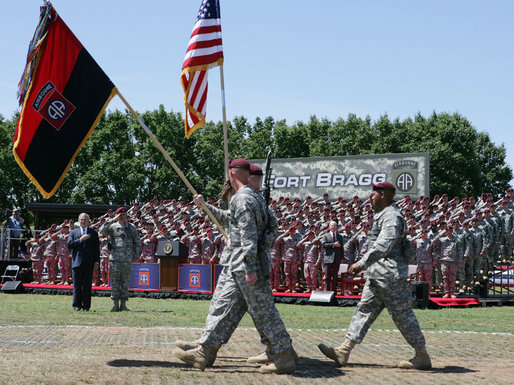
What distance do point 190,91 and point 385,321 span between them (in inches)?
250

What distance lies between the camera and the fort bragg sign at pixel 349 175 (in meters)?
30.5

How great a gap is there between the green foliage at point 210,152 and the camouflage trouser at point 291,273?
35772 mm

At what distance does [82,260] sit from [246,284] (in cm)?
865

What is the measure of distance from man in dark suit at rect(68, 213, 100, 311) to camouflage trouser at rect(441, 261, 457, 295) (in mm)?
9625

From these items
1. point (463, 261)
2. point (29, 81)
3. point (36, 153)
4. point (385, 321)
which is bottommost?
point (385, 321)

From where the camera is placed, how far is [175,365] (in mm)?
7480

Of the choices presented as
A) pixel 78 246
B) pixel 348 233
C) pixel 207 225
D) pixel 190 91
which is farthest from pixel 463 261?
pixel 190 91

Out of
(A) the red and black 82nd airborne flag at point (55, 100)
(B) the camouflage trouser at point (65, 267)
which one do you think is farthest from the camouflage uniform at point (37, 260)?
(A) the red and black 82nd airborne flag at point (55, 100)

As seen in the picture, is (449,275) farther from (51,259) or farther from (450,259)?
(51,259)

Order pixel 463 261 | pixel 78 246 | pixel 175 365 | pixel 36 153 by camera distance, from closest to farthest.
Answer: pixel 175 365, pixel 36 153, pixel 78 246, pixel 463 261

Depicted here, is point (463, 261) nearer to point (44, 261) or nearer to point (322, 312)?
point (322, 312)

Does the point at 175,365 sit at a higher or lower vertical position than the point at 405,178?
lower

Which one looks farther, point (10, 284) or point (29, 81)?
point (10, 284)

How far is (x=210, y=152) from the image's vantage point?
216ft
